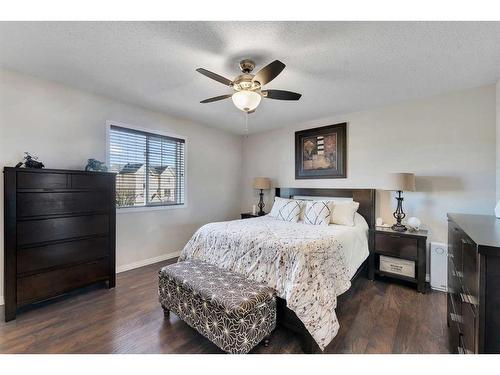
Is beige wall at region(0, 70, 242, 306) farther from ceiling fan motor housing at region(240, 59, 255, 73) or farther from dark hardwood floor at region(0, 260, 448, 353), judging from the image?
ceiling fan motor housing at region(240, 59, 255, 73)

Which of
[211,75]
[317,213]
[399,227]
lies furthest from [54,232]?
[399,227]

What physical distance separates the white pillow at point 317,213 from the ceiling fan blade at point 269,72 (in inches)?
75.5

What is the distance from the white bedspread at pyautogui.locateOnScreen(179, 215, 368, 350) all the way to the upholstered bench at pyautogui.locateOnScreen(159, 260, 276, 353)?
16 cm

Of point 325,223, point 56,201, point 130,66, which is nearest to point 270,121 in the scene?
point 325,223

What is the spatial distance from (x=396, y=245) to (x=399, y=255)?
12cm

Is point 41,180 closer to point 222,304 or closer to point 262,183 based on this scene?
point 222,304

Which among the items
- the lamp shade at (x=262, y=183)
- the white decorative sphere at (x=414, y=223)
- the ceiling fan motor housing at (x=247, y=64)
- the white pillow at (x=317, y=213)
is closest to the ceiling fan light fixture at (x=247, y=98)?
the ceiling fan motor housing at (x=247, y=64)

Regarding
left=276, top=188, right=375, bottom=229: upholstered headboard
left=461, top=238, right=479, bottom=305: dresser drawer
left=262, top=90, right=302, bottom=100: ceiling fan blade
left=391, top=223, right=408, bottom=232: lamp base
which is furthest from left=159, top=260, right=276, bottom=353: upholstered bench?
left=276, top=188, right=375, bottom=229: upholstered headboard

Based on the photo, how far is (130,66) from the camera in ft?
7.21

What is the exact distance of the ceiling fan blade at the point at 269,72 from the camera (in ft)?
5.52

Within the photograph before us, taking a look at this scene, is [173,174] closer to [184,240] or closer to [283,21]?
[184,240]

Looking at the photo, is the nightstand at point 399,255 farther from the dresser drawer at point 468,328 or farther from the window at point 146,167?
the window at point 146,167

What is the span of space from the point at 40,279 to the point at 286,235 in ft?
8.02

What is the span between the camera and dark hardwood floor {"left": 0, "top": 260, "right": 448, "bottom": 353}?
170 cm
